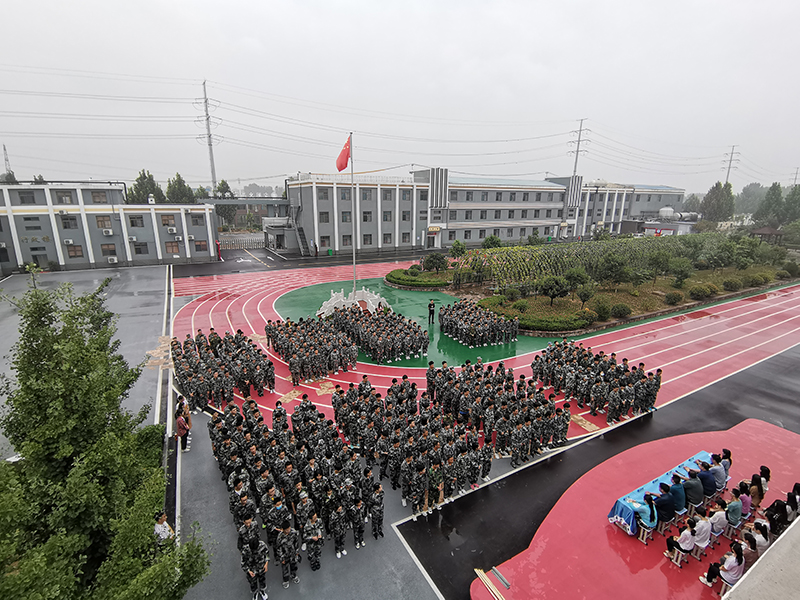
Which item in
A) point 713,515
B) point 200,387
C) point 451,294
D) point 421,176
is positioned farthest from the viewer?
point 421,176

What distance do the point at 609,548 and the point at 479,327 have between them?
9.69 m

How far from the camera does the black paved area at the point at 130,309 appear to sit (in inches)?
511

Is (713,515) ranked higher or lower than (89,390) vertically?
lower

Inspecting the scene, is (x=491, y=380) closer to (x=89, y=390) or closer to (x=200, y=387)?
(x=200, y=387)

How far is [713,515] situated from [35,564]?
9241mm

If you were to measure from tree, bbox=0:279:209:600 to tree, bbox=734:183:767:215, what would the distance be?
393ft

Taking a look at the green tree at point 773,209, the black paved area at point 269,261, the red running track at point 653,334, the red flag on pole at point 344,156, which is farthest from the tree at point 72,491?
the green tree at point 773,209

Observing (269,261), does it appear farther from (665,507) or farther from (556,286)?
(665,507)

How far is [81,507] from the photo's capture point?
12.7ft

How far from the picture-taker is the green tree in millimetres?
56406

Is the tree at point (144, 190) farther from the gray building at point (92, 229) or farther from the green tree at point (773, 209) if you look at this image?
the green tree at point (773, 209)

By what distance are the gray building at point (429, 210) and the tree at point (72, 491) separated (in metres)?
25.6

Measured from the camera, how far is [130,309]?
20516 mm

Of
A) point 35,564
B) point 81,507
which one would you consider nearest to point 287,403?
point 81,507
